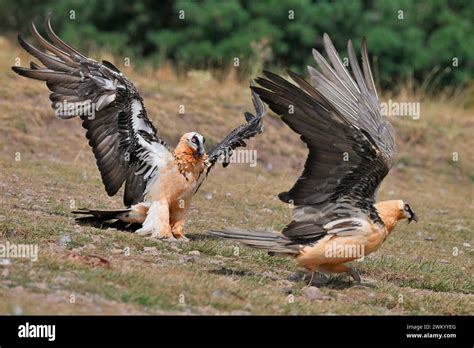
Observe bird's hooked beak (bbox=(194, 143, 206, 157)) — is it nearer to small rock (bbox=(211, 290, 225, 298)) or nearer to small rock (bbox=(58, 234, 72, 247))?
small rock (bbox=(58, 234, 72, 247))

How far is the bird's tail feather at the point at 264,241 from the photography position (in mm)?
8805

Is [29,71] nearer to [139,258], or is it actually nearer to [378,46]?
[139,258]

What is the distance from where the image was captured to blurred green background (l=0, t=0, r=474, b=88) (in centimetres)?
2531

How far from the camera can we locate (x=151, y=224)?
400 inches

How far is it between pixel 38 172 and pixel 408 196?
6.32m

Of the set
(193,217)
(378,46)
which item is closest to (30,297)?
(193,217)

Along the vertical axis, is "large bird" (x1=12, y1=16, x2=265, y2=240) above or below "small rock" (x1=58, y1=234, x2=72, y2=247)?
above

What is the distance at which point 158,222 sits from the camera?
10125 mm

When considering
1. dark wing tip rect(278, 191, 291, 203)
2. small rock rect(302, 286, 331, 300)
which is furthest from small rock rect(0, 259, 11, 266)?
small rock rect(302, 286, 331, 300)

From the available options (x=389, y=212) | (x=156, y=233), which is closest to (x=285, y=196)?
(x=389, y=212)

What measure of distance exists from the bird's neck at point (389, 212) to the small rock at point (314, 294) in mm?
905

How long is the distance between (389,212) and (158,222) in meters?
2.58
